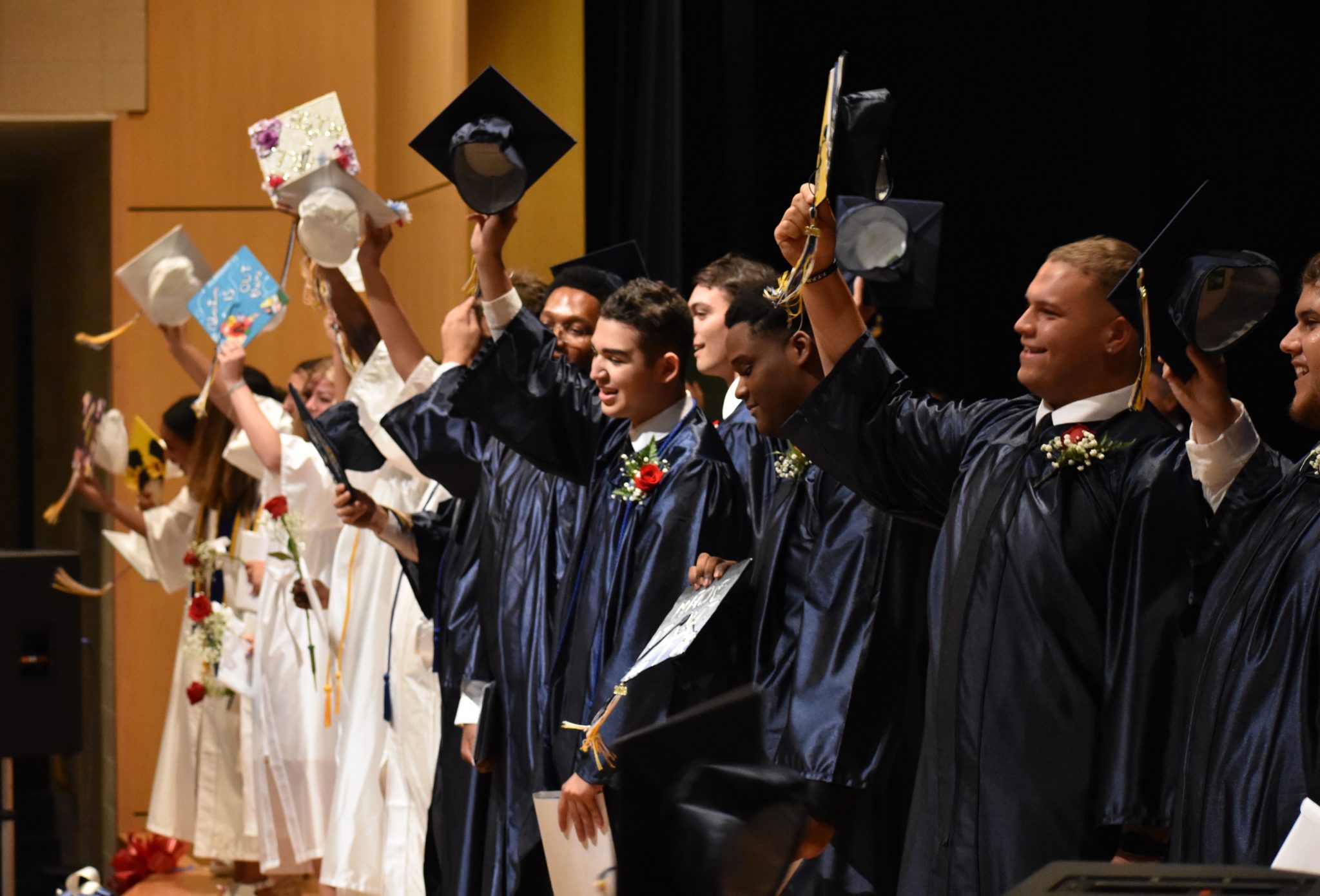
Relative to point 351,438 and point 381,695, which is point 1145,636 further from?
point 381,695

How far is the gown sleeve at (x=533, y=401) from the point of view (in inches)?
137

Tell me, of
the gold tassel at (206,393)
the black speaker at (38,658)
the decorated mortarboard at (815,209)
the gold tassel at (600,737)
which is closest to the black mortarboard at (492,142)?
the decorated mortarboard at (815,209)

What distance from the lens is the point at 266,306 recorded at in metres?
5.03

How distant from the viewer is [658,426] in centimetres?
338

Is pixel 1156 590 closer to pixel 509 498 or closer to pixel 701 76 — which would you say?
pixel 509 498

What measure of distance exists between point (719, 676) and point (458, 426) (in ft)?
3.91

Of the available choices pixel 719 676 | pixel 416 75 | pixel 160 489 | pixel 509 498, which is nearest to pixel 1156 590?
pixel 719 676

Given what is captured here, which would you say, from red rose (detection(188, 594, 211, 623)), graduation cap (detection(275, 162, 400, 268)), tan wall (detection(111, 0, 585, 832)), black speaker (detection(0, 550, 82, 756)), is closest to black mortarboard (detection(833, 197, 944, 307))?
graduation cap (detection(275, 162, 400, 268))

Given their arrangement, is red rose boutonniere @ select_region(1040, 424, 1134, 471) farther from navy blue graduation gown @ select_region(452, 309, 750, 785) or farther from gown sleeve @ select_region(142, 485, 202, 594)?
gown sleeve @ select_region(142, 485, 202, 594)

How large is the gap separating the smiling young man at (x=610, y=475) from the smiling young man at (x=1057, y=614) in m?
0.69

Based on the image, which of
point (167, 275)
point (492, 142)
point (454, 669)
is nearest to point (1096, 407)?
point (492, 142)

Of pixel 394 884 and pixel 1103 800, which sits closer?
pixel 1103 800

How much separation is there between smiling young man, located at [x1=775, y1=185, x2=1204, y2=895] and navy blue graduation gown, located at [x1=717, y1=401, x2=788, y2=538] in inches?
26.4

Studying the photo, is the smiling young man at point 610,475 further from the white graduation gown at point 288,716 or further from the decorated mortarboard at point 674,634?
the white graduation gown at point 288,716
